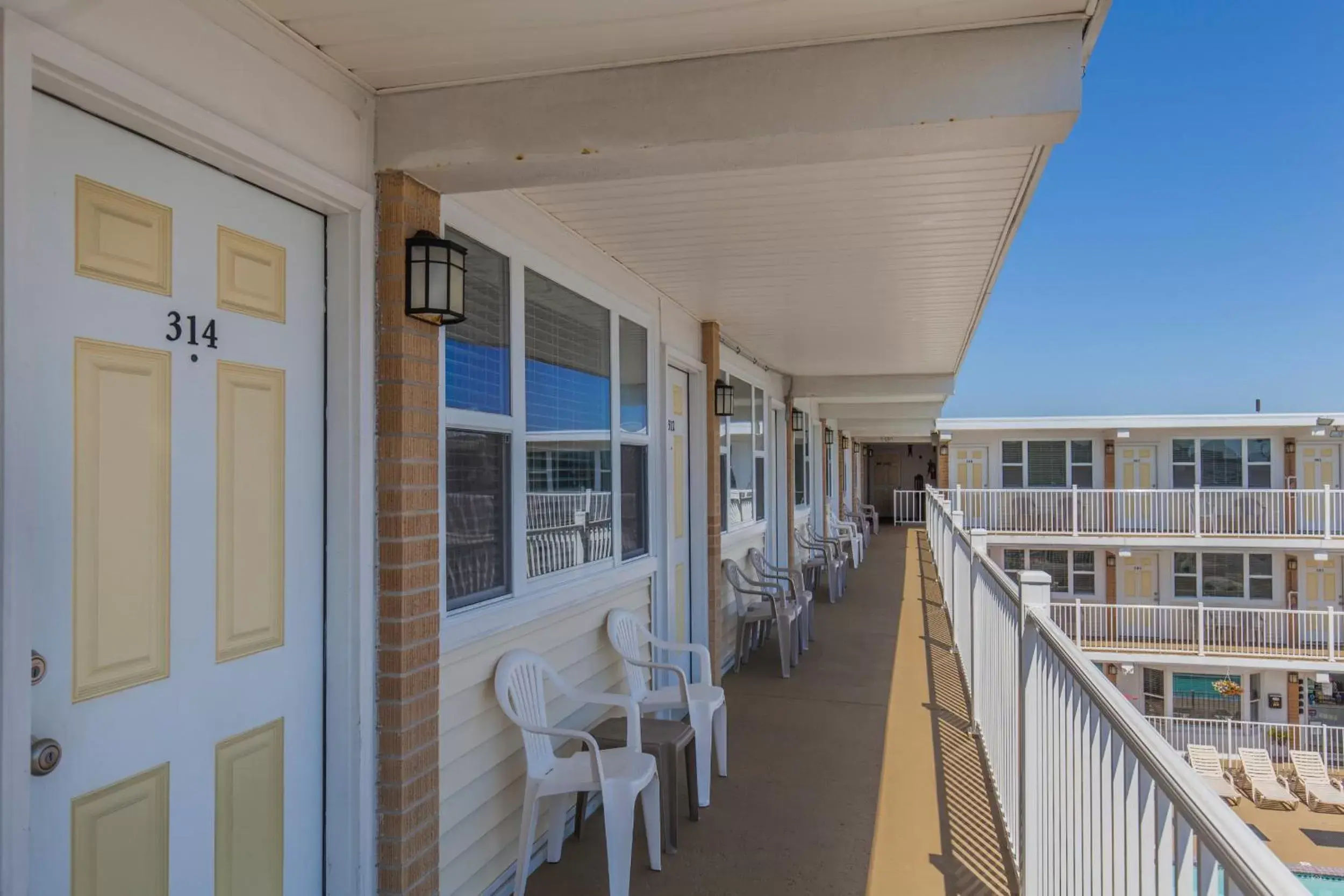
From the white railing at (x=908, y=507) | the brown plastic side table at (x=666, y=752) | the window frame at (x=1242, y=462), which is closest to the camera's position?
the brown plastic side table at (x=666, y=752)

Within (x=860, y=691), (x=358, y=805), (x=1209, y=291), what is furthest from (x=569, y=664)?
(x=1209, y=291)

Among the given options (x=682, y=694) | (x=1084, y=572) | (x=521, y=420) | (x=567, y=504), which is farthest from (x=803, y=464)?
(x=1084, y=572)

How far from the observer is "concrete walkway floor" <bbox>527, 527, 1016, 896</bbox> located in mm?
3021

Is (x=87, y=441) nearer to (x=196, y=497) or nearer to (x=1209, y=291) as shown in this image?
(x=196, y=497)

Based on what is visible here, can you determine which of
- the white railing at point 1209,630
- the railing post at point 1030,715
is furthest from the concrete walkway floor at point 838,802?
the white railing at point 1209,630

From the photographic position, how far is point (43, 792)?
4.76 feet

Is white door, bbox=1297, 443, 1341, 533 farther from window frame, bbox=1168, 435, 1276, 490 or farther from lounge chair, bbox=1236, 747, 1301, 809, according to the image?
lounge chair, bbox=1236, 747, 1301, 809

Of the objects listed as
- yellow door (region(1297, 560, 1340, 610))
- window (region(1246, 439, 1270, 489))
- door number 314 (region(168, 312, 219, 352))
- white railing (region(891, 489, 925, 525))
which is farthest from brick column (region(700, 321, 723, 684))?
white railing (region(891, 489, 925, 525))

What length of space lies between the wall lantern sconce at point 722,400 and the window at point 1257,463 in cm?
1603

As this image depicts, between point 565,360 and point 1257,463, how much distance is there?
60.7ft

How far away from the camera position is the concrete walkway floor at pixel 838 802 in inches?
119

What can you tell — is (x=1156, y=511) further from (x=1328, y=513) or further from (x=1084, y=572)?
(x=1328, y=513)

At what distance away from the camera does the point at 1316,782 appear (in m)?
12.1

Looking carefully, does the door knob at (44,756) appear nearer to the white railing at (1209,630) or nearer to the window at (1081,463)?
the white railing at (1209,630)
